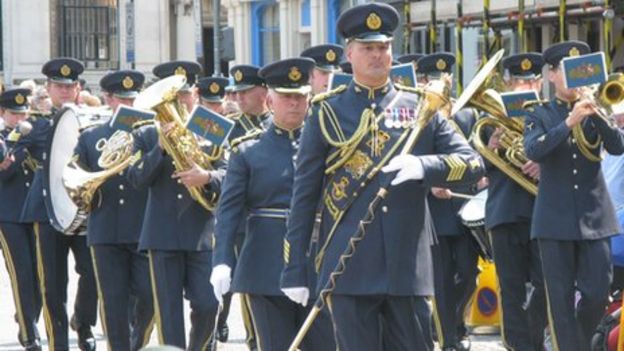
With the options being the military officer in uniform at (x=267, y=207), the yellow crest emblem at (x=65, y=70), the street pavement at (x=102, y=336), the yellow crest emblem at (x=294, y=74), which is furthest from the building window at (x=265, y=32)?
the yellow crest emblem at (x=294, y=74)

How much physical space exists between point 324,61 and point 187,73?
114 centimetres

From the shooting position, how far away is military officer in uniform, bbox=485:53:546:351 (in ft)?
35.7

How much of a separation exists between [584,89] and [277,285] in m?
2.07

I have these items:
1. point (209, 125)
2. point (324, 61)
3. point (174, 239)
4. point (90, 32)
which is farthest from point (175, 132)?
point (90, 32)

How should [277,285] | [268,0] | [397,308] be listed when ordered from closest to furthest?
1. [397,308]
2. [277,285]
3. [268,0]

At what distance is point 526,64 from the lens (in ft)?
37.3

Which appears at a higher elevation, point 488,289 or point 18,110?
point 18,110

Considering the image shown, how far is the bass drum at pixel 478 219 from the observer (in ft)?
38.1

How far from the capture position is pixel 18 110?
45.5 feet

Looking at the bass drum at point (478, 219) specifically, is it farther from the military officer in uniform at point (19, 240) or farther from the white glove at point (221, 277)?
the military officer in uniform at point (19, 240)

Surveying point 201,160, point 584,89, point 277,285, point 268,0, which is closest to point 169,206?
point 201,160

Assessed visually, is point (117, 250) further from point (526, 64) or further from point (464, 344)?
point (526, 64)

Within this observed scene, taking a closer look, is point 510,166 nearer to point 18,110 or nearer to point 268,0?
point 18,110

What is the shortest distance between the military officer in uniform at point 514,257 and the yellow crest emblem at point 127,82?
2262 mm
